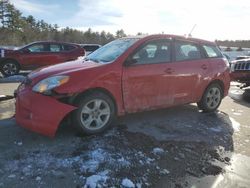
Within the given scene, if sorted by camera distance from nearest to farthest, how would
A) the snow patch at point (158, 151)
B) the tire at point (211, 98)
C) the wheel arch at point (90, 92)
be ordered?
the snow patch at point (158, 151)
the wheel arch at point (90, 92)
the tire at point (211, 98)

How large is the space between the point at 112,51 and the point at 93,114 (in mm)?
1389

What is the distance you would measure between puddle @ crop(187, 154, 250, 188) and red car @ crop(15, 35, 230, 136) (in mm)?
1926

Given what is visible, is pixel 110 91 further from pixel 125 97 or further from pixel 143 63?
pixel 143 63

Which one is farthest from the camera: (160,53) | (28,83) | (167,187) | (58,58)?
(58,58)

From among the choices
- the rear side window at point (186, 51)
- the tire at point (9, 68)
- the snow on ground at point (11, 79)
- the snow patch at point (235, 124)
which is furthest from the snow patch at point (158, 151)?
the tire at point (9, 68)

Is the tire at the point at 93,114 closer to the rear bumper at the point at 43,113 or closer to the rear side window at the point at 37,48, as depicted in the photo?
the rear bumper at the point at 43,113

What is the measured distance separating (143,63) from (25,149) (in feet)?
8.12

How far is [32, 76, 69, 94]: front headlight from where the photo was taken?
15.9 feet

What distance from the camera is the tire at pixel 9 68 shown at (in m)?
13.2

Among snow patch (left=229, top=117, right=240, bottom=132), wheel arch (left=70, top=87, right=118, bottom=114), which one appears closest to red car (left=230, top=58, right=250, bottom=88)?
snow patch (left=229, top=117, right=240, bottom=132)

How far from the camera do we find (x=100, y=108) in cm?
527

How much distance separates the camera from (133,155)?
450 cm

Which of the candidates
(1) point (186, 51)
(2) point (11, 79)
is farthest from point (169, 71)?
(2) point (11, 79)

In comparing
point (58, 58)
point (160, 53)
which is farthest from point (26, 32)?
point (160, 53)
